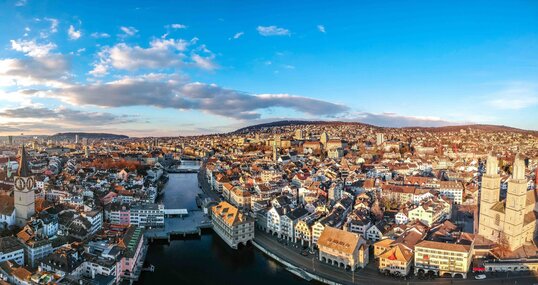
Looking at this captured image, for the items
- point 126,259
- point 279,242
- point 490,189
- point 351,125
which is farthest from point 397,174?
point 351,125

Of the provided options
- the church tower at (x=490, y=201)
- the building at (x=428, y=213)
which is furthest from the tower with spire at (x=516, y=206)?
the building at (x=428, y=213)

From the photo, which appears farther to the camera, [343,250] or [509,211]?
[509,211]

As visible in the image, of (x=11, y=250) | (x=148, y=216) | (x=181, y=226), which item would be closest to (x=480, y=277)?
(x=181, y=226)

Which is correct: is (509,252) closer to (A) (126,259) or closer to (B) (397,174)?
(A) (126,259)

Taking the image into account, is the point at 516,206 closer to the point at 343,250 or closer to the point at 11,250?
the point at 343,250

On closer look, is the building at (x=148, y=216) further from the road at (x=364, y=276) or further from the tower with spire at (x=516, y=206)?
the tower with spire at (x=516, y=206)

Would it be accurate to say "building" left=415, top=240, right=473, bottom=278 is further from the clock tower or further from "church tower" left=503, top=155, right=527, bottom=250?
the clock tower
